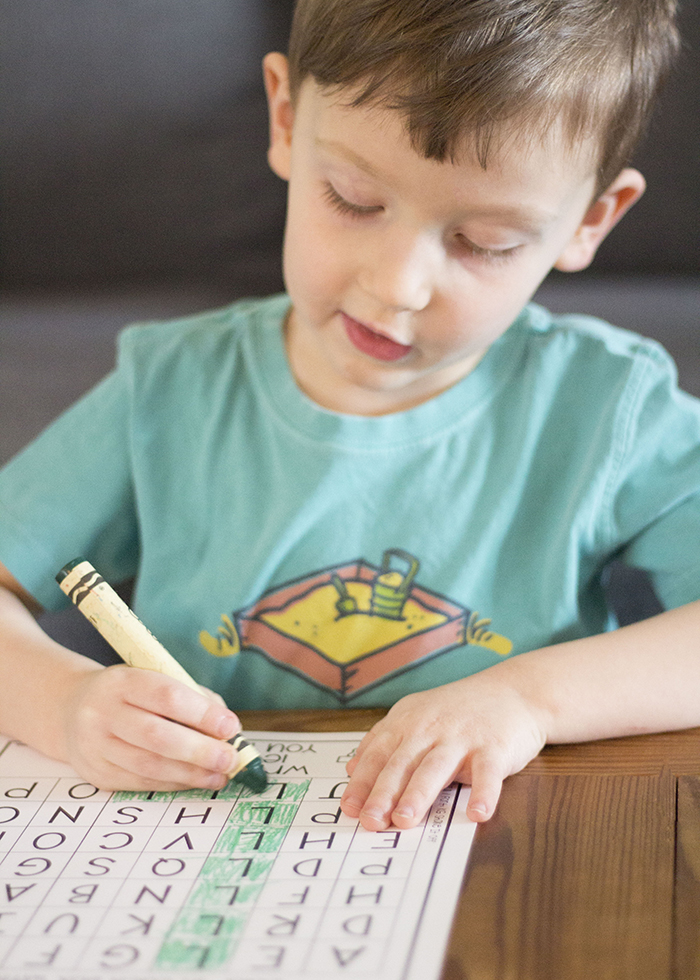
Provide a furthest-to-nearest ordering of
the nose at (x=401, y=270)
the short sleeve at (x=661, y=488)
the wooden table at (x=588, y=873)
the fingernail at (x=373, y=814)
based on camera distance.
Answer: the short sleeve at (x=661, y=488) → the nose at (x=401, y=270) → the fingernail at (x=373, y=814) → the wooden table at (x=588, y=873)

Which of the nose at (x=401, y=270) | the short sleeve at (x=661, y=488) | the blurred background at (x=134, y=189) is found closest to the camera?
the nose at (x=401, y=270)

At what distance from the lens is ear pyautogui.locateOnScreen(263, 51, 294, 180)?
721 millimetres

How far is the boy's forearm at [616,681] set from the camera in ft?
1.86

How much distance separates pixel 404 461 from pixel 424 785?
1.03ft

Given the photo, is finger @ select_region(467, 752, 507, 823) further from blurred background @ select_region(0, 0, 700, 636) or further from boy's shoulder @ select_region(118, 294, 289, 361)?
blurred background @ select_region(0, 0, 700, 636)

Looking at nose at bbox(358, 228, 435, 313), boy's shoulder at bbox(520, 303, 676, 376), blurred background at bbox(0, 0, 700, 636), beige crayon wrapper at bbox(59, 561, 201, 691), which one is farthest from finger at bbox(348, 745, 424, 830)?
blurred background at bbox(0, 0, 700, 636)

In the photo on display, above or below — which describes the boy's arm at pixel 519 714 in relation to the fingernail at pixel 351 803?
below

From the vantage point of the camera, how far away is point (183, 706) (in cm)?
54

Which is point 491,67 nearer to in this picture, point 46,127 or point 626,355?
point 626,355

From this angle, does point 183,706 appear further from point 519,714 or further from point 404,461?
point 404,461

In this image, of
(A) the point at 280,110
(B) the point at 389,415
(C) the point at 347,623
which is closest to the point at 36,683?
(C) the point at 347,623

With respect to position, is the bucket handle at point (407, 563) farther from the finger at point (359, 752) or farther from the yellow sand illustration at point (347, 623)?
the finger at point (359, 752)

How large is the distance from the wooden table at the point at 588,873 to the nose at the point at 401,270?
0.90ft

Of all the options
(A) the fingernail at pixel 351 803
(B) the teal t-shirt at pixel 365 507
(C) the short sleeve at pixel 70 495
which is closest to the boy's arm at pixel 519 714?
(A) the fingernail at pixel 351 803
